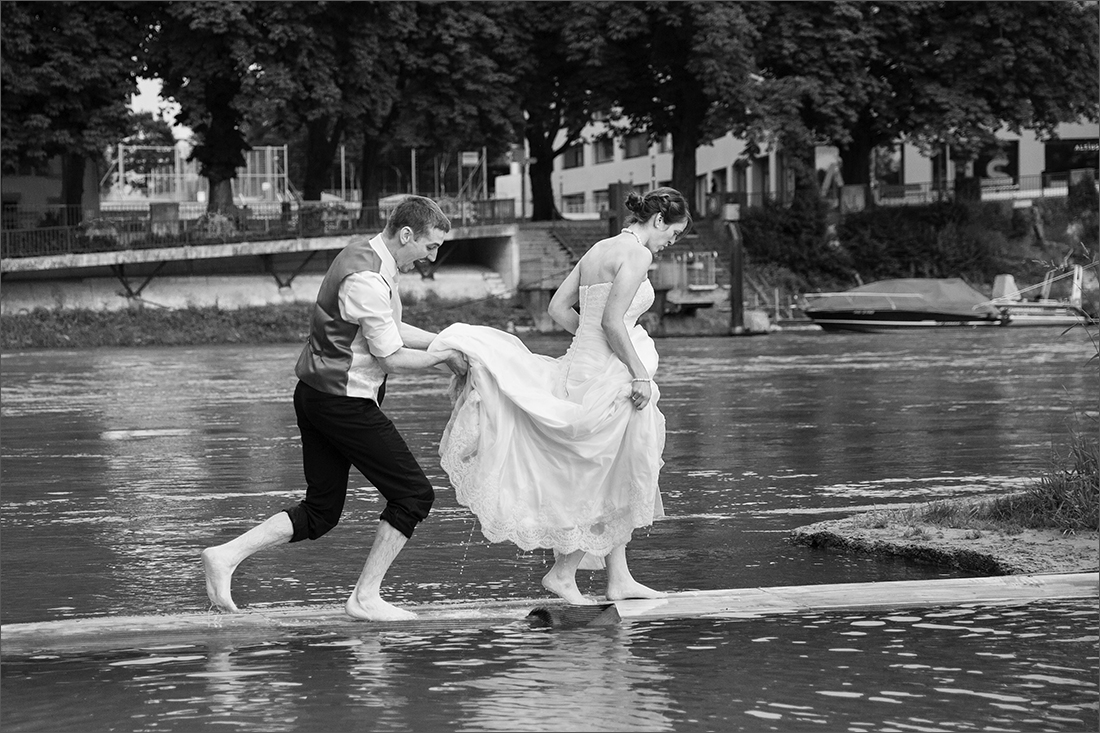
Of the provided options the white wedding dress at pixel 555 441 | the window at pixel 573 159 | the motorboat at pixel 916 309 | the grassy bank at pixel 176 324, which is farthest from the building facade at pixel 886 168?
the white wedding dress at pixel 555 441

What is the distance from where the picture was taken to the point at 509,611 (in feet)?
24.7

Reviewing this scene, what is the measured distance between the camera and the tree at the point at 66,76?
48.8 m

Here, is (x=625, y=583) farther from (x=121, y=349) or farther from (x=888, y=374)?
(x=121, y=349)

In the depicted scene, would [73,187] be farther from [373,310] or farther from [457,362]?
[373,310]

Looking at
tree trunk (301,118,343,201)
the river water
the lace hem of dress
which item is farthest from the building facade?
the lace hem of dress

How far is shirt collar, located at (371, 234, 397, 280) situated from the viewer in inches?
289

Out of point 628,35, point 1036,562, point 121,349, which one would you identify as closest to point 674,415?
point 1036,562

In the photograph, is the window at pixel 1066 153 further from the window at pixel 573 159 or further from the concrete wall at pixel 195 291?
the window at pixel 573 159

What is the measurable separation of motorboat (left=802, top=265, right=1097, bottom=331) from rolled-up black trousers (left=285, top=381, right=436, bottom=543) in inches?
1721

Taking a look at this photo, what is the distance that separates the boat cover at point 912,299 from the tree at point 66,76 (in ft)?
73.0

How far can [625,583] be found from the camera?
794 cm

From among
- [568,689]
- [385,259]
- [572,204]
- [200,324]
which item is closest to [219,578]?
[385,259]

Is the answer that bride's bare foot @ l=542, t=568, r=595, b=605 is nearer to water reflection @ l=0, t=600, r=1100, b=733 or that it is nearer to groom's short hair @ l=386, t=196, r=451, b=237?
water reflection @ l=0, t=600, r=1100, b=733

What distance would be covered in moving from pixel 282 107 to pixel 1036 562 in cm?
4380
